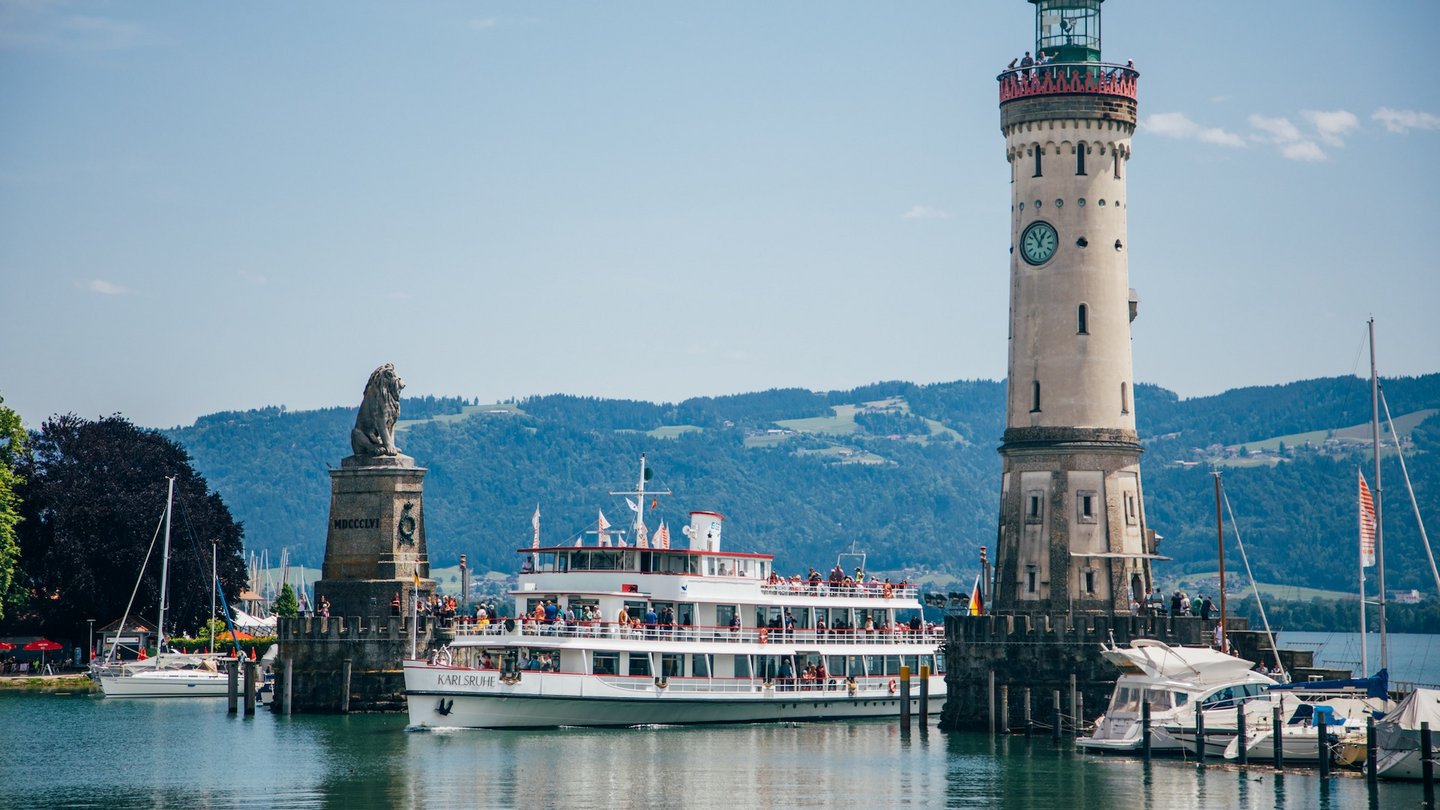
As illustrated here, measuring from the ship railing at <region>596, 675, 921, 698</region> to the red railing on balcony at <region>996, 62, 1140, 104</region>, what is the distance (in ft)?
70.5

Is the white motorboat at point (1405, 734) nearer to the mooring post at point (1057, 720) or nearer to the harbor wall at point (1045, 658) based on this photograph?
the mooring post at point (1057, 720)

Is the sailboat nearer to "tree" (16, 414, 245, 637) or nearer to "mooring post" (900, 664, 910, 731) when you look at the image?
"tree" (16, 414, 245, 637)

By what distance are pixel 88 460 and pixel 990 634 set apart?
A: 176ft

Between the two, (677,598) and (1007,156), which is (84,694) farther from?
(1007,156)

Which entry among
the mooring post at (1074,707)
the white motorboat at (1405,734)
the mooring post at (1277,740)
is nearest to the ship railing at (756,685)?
the mooring post at (1074,707)

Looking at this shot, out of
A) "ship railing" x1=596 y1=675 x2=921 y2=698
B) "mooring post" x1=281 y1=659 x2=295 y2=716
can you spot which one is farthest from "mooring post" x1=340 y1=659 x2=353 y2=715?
"ship railing" x1=596 y1=675 x2=921 y2=698

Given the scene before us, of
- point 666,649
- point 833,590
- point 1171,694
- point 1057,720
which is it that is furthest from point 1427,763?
point 833,590

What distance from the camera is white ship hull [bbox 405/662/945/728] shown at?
62.7 m

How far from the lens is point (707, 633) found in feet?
220

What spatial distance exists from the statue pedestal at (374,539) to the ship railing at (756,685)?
13235 mm

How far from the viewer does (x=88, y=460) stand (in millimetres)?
97625

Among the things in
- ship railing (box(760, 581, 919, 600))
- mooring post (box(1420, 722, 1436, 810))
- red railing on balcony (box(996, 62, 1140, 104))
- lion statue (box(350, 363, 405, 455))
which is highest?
red railing on balcony (box(996, 62, 1140, 104))

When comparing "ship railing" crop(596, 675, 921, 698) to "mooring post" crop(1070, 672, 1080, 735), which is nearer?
"mooring post" crop(1070, 672, 1080, 735)

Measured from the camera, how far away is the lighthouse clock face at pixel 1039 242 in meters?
65.6
